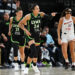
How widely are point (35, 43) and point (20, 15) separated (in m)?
1.82

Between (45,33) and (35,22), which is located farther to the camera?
(45,33)

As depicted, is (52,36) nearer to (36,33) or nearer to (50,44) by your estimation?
(50,44)

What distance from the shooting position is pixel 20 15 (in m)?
10.2

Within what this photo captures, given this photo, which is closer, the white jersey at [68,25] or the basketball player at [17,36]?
the white jersey at [68,25]

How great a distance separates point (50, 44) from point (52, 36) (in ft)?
2.62

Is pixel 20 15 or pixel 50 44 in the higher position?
pixel 20 15

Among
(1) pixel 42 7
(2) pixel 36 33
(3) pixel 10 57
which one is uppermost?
(1) pixel 42 7

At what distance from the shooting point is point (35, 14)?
28.1 feet

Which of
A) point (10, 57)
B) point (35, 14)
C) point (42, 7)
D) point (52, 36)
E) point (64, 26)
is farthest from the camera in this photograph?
point (42, 7)

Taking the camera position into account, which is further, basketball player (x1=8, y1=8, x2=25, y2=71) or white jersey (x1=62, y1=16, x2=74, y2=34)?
basketball player (x1=8, y1=8, x2=25, y2=71)

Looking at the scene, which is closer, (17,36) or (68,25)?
(68,25)

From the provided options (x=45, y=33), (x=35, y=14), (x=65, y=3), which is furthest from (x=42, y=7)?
(x=35, y=14)

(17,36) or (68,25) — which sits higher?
(68,25)

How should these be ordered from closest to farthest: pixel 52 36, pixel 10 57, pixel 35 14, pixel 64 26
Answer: pixel 35 14 < pixel 64 26 < pixel 10 57 < pixel 52 36
